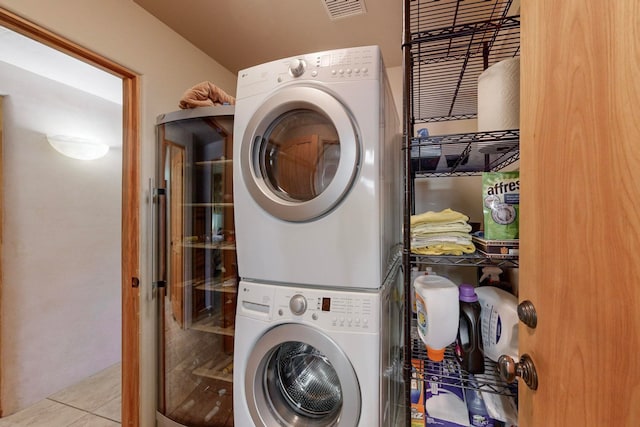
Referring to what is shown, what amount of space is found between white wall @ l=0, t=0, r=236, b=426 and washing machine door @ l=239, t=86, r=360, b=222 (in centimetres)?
97

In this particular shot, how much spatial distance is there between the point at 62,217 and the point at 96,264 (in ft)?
1.61

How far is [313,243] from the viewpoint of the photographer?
102 centimetres

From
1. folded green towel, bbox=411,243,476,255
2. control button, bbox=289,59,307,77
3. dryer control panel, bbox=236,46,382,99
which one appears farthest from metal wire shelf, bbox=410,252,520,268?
control button, bbox=289,59,307,77

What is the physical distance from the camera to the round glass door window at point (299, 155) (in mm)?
1049

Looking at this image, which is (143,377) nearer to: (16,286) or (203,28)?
(16,286)

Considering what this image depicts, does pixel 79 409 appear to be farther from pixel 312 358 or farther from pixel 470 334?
pixel 470 334

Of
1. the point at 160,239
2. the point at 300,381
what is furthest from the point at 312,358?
the point at 160,239

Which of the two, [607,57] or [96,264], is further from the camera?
[96,264]

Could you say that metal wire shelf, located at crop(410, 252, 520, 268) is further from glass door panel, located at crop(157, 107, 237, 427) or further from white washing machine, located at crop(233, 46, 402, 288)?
glass door panel, located at crop(157, 107, 237, 427)

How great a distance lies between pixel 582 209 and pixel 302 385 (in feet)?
3.82

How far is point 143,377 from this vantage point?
1570mm

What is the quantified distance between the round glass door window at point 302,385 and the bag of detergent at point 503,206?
80cm

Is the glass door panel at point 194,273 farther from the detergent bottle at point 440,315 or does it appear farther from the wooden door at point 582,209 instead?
the wooden door at point 582,209

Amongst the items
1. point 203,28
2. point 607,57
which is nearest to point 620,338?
point 607,57
